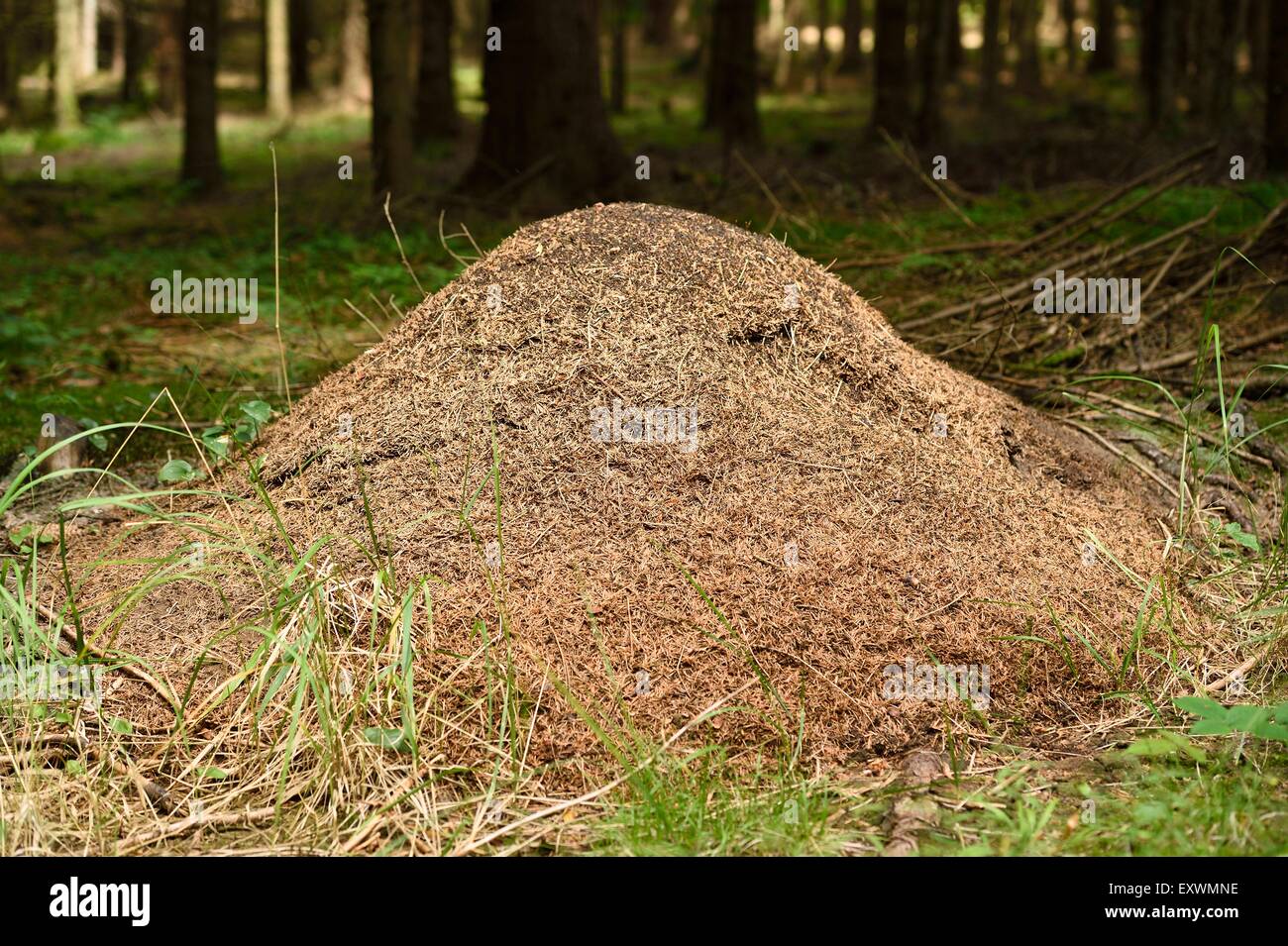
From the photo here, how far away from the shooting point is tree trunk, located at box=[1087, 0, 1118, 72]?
73.3 feet

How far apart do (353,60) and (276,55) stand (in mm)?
2658

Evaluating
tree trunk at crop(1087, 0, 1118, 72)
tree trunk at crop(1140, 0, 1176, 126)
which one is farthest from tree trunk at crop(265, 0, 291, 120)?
tree trunk at crop(1087, 0, 1118, 72)

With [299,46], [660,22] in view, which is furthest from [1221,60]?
[660,22]

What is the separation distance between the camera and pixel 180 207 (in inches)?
481

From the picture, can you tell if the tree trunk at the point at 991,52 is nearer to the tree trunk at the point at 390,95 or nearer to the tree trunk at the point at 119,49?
the tree trunk at the point at 390,95

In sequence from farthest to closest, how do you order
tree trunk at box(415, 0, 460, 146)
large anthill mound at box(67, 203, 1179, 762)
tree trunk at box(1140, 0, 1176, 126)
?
tree trunk at box(415, 0, 460, 146), tree trunk at box(1140, 0, 1176, 126), large anthill mound at box(67, 203, 1179, 762)

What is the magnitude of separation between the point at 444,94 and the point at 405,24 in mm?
6093

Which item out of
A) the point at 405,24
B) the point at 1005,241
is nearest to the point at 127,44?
A: the point at 405,24

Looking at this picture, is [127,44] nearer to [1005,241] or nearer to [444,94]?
[444,94]

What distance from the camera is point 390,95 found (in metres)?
8.27

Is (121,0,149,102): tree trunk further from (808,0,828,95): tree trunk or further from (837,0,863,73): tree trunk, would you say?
(837,0,863,73): tree trunk

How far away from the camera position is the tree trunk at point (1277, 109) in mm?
7281

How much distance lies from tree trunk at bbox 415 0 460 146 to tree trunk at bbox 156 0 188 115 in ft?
32.8

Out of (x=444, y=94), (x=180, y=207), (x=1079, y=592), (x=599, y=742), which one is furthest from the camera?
(x=444, y=94)
